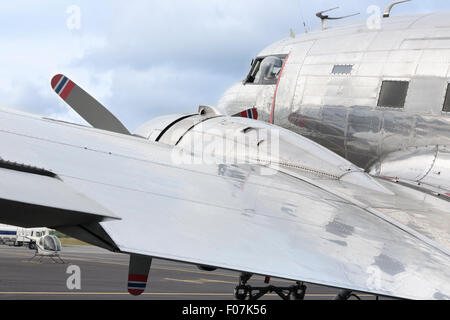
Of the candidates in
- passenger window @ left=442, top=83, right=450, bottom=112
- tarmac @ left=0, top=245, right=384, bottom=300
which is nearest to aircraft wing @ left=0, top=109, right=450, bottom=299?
passenger window @ left=442, top=83, right=450, bottom=112

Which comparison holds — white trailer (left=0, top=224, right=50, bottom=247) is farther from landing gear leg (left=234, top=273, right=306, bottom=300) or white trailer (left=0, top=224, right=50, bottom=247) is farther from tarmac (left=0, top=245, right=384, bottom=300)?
landing gear leg (left=234, top=273, right=306, bottom=300)

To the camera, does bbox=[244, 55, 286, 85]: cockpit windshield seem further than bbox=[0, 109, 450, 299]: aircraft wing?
Yes

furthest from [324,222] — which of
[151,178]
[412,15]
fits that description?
[412,15]

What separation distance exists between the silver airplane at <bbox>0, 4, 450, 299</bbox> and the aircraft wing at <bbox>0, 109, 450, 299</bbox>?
0.01 m

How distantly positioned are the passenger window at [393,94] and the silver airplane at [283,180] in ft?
0.07

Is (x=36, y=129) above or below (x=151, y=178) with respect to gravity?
above

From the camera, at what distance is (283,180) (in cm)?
555

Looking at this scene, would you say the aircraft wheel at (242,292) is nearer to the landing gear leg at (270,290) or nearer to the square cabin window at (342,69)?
the landing gear leg at (270,290)

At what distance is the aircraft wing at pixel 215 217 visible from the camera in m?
2.69

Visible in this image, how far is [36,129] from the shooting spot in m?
4.48

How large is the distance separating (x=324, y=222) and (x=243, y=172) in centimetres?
150

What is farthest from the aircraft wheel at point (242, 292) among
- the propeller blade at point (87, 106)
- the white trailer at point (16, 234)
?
the white trailer at point (16, 234)

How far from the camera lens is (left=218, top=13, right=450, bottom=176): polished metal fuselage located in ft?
29.6
